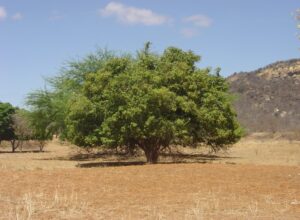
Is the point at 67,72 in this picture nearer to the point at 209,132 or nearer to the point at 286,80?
the point at 209,132

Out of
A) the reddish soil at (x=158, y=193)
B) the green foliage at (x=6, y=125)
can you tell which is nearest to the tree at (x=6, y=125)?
the green foliage at (x=6, y=125)

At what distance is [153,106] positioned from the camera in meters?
29.7

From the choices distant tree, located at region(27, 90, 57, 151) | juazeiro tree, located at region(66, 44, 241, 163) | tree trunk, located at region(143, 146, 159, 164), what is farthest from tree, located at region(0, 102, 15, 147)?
tree trunk, located at region(143, 146, 159, 164)

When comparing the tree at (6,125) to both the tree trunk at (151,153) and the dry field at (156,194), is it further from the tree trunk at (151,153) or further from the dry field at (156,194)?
the dry field at (156,194)

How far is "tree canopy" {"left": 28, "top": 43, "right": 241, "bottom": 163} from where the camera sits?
96.5 feet

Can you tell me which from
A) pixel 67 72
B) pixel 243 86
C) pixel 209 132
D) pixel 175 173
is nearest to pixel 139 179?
pixel 175 173

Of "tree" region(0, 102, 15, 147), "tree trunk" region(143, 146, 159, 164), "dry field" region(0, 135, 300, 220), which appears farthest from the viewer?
"tree" region(0, 102, 15, 147)

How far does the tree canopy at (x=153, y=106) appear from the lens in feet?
96.5

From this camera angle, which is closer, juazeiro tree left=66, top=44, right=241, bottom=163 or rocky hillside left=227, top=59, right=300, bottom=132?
juazeiro tree left=66, top=44, right=241, bottom=163

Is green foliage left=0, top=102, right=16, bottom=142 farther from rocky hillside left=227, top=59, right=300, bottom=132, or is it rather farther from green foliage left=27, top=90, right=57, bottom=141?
rocky hillside left=227, top=59, right=300, bottom=132

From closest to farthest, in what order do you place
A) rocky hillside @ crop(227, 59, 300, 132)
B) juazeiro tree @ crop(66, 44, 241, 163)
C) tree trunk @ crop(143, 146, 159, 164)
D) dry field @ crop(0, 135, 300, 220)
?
1. dry field @ crop(0, 135, 300, 220)
2. juazeiro tree @ crop(66, 44, 241, 163)
3. tree trunk @ crop(143, 146, 159, 164)
4. rocky hillside @ crop(227, 59, 300, 132)

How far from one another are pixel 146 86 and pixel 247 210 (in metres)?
16.7

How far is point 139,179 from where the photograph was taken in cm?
2158

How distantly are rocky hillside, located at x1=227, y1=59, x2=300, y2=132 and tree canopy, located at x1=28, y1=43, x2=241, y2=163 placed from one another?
216 ft
